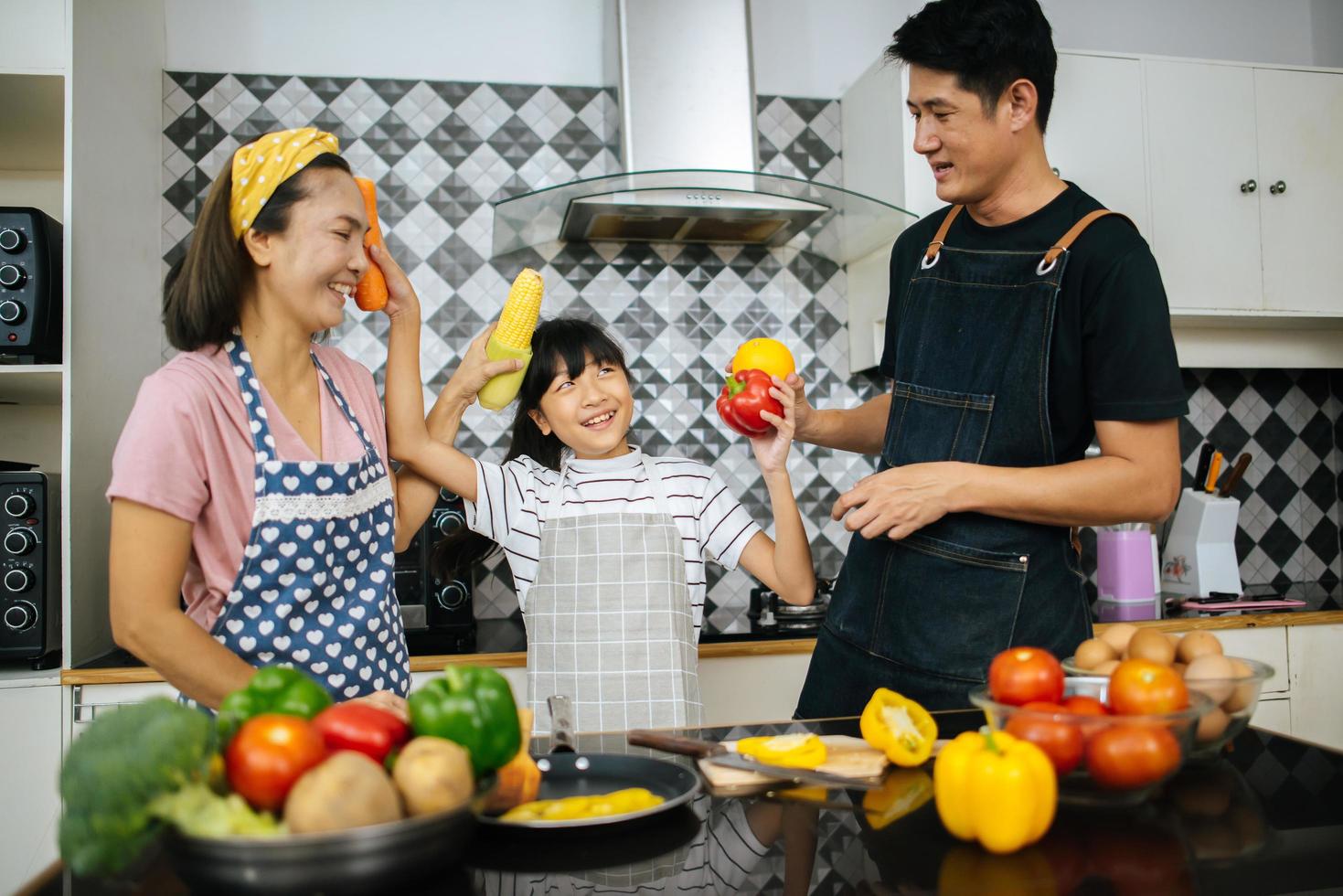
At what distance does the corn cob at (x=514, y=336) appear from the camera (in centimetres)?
165

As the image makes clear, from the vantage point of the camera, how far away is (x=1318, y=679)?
255cm

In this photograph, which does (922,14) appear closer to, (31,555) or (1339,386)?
(31,555)

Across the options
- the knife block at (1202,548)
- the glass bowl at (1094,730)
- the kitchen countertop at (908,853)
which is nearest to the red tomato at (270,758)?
the kitchen countertop at (908,853)

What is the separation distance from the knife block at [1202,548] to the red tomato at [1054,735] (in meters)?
2.19

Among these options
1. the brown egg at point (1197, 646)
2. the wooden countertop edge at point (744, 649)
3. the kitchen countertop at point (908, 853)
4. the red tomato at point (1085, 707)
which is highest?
the brown egg at point (1197, 646)

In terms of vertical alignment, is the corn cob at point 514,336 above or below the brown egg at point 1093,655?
above

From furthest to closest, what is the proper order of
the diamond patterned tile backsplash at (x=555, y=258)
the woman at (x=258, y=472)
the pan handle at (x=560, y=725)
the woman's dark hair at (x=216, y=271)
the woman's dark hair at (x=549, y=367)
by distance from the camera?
the diamond patterned tile backsplash at (x=555, y=258) < the woman's dark hair at (x=549, y=367) < the woman's dark hair at (x=216, y=271) < the woman at (x=258, y=472) < the pan handle at (x=560, y=725)

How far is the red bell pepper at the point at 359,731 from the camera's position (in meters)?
0.72

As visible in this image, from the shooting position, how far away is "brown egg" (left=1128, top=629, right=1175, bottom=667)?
37.8 inches

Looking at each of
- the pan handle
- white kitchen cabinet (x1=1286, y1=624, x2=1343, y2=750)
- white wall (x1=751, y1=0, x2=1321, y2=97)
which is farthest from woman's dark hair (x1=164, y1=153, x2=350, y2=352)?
white kitchen cabinet (x1=1286, y1=624, x2=1343, y2=750)

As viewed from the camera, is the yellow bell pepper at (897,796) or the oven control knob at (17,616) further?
the oven control knob at (17,616)

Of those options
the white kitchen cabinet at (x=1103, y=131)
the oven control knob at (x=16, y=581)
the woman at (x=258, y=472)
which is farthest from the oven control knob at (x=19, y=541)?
the white kitchen cabinet at (x=1103, y=131)

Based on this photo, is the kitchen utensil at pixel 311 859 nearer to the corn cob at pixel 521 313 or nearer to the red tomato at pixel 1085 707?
the red tomato at pixel 1085 707

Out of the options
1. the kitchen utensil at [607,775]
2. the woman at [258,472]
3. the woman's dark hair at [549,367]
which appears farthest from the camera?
the woman's dark hair at [549,367]
